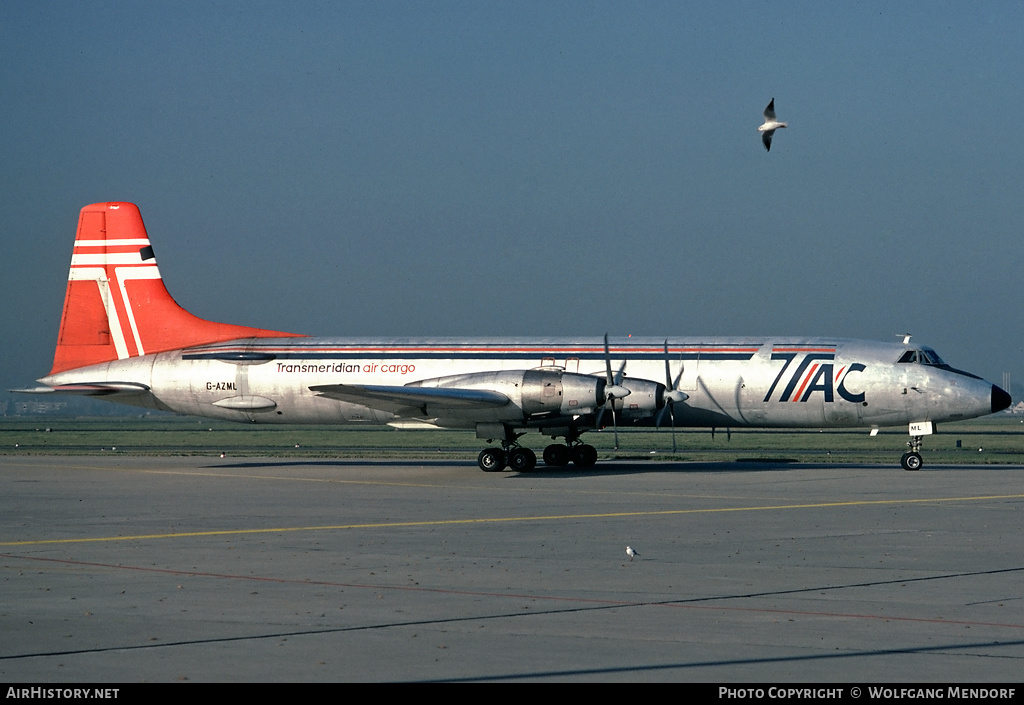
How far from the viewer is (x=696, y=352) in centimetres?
3531

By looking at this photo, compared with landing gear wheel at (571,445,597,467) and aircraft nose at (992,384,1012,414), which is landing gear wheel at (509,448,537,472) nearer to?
landing gear wheel at (571,445,597,467)

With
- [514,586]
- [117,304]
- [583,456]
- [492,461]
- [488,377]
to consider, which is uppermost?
[117,304]

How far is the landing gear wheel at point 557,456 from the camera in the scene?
37.1 meters

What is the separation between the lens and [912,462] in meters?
34.0

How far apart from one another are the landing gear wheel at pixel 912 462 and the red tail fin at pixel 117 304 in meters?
20.4

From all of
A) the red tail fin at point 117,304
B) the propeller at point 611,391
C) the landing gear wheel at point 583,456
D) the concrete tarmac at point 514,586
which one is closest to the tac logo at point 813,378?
the propeller at point 611,391

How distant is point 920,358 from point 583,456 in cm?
1037

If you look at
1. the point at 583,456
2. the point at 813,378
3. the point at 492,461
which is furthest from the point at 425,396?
the point at 813,378

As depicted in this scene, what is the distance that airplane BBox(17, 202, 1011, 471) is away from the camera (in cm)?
3353

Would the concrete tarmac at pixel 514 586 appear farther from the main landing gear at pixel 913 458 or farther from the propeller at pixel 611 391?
the main landing gear at pixel 913 458

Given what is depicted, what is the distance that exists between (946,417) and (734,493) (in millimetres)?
10486

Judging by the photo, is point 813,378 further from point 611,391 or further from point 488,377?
point 488,377
